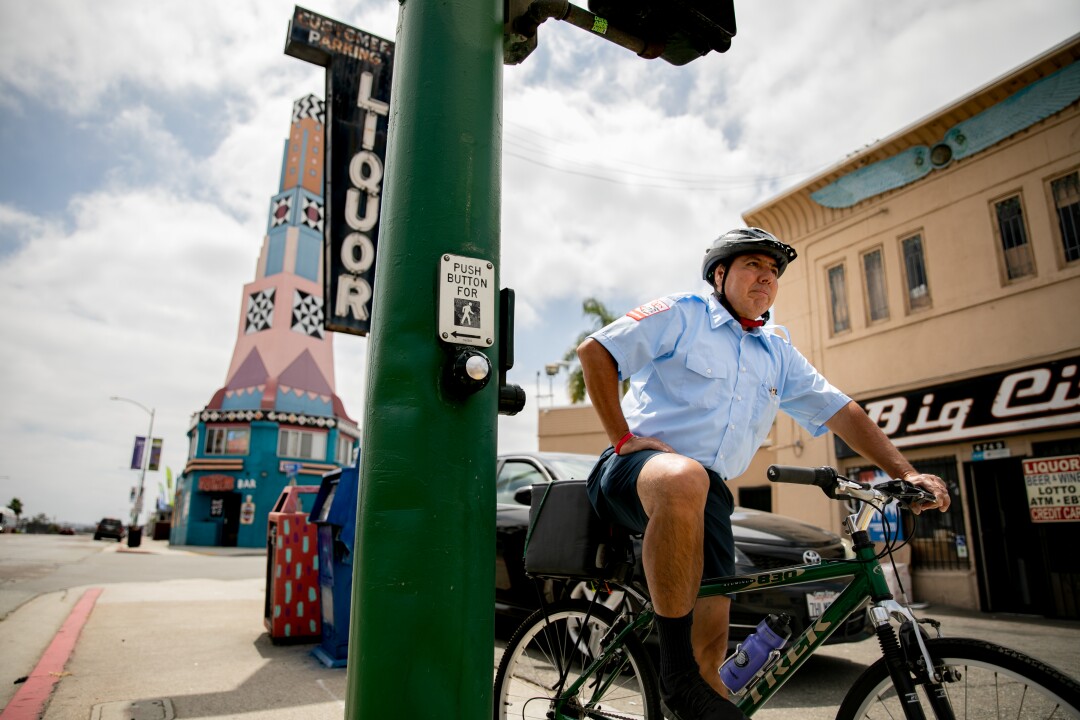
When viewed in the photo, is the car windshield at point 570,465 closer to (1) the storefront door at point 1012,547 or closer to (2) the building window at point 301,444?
(1) the storefront door at point 1012,547

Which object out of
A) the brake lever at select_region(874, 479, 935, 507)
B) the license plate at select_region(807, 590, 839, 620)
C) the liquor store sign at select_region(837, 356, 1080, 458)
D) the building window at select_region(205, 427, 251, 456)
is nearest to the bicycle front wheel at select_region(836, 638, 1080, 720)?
the brake lever at select_region(874, 479, 935, 507)

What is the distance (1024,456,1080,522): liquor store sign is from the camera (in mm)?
9086

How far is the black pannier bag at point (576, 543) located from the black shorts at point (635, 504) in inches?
3.2

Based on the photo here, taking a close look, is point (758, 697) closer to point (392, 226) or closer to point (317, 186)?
point (392, 226)

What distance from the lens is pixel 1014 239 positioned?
10406 millimetres

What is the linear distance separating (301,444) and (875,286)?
30.4 metres

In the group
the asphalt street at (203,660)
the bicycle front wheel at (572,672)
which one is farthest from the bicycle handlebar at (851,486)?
the asphalt street at (203,660)

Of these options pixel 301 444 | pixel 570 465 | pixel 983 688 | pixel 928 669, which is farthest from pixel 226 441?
pixel 983 688

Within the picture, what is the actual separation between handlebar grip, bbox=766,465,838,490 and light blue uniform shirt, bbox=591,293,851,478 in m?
0.29

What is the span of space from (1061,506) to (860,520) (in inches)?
358

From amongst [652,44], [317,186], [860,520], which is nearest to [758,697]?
[860,520]

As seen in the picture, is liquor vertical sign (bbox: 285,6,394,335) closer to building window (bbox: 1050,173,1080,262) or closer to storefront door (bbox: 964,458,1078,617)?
storefront door (bbox: 964,458,1078,617)

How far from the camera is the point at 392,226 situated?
2.11 m

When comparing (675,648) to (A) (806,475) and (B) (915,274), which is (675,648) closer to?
(A) (806,475)
